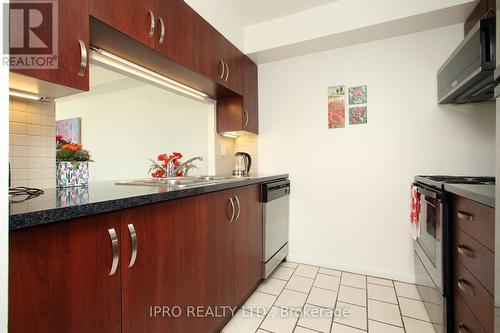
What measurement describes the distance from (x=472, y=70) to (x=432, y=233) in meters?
0.98

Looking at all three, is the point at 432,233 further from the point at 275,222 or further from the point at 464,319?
the point at 275,222

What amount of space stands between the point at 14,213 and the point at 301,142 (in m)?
2.32

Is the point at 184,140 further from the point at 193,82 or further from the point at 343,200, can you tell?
the point at 343,200

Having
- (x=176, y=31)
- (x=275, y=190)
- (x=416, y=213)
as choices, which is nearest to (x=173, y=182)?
(x=275, y=190)

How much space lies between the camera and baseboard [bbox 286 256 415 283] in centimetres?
217

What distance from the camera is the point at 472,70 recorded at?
1377mm

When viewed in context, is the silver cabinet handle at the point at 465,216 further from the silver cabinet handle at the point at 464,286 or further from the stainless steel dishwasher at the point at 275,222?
the stainless steel dishwasher at the point at 275,222

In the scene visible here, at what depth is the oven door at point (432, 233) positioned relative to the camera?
54.1 inches

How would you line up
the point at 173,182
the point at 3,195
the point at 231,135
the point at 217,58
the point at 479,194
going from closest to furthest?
the point at 3,195
the point at 479,194
the point at 173,182
the point at 217,58
the point at 231,135

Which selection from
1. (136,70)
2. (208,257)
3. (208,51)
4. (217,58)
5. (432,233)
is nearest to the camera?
(208,257)

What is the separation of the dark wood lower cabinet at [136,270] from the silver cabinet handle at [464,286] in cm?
121

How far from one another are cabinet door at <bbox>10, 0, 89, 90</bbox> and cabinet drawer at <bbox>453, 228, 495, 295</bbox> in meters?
1.79

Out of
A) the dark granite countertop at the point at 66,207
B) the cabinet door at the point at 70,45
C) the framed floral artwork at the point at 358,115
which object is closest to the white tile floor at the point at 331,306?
the dark granite countertop at the point at 66,207

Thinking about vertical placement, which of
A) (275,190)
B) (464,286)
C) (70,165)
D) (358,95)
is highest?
(358,95)
